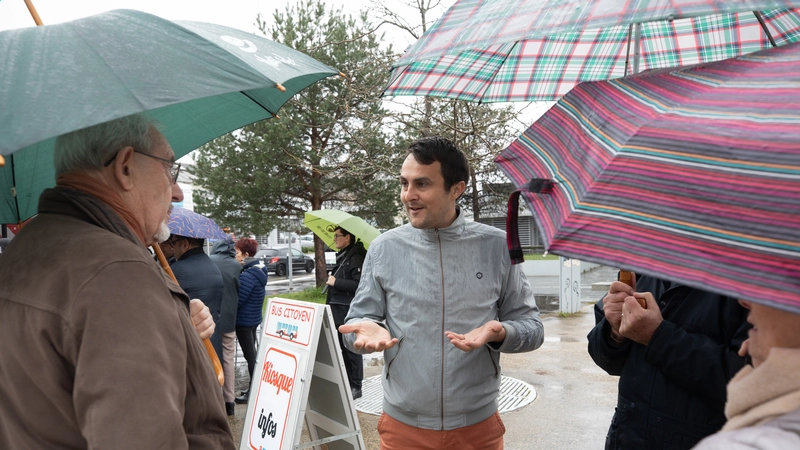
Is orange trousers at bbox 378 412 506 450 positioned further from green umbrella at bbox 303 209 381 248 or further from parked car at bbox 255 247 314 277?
parked car at bbox 255 247 314 277

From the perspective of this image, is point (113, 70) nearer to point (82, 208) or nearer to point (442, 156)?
point (82, 208)

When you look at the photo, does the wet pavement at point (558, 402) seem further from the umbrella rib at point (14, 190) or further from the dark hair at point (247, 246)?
the umbrella rib at point (14, 190)

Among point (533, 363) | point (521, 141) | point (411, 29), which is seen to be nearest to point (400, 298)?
point (521, 141)

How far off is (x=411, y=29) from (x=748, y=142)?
Result: 22.2 ft

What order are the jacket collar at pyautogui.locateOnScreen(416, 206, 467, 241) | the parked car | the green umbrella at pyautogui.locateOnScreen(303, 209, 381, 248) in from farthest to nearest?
the parked car → the green umbrella at pyautogui.locateOnScreen(303, 209, 381, 248) → the jacket collar at pyautogui.locateOnScreen(416, 206, 467, 241)

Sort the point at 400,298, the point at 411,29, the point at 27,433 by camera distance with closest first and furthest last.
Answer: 1. the point at 27,433
2. the point at 400,298
3. the point at 411,29

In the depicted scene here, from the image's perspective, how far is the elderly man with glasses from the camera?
1.35 metres

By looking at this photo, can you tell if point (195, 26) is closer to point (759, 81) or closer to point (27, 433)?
point (27, 433)

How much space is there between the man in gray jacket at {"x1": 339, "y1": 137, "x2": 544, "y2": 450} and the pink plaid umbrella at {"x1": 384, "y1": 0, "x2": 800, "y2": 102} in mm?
426

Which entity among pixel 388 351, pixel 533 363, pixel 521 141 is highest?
pixel 521 141

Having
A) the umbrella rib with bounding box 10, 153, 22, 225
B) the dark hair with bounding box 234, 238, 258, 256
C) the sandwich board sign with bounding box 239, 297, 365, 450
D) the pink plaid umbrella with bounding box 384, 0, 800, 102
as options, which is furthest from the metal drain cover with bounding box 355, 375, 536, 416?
the umbrella rib with bounding box 10, 153, 22, 225

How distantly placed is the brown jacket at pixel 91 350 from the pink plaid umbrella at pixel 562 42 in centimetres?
100

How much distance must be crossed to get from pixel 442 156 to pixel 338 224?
3.94 metres

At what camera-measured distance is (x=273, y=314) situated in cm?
443
